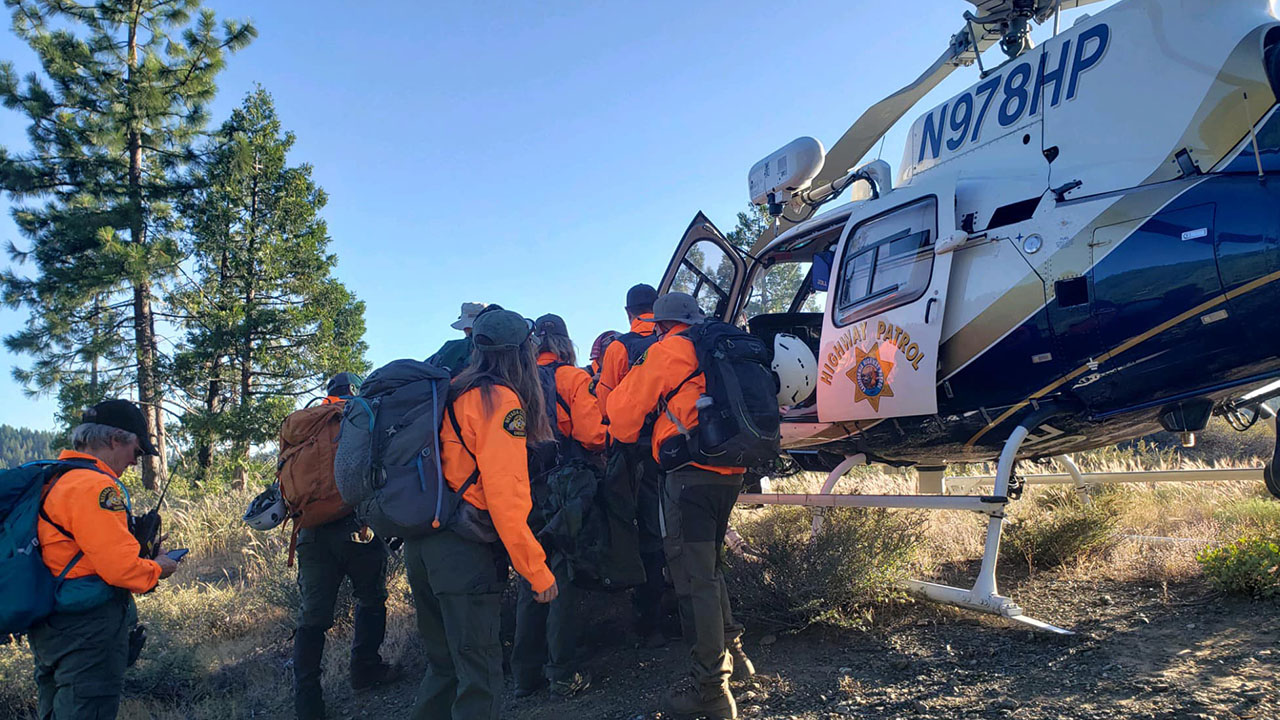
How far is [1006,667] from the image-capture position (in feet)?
12.6

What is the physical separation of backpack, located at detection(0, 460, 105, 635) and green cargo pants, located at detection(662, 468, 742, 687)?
277cm

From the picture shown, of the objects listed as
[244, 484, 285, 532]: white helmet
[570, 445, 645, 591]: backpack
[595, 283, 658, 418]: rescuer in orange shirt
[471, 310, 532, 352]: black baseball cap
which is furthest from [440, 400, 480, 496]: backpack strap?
[244, 484, 285, 532]: white helmet

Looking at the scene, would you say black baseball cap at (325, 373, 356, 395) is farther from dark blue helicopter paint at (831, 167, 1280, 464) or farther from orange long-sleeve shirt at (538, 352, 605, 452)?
dark blue helicopter paint at (831, 167, 1280, 464)

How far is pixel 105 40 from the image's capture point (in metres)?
17.8

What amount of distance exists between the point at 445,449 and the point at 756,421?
60.8 inches

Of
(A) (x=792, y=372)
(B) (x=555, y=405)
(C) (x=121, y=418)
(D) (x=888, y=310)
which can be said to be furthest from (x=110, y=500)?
(D) (x=888, y=310)

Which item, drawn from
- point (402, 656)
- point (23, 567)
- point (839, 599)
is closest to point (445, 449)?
point (23, 567)

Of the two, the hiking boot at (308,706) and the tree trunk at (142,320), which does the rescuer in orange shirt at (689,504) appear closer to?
the hiking boot at (308,706)

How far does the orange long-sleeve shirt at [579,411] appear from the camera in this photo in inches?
185

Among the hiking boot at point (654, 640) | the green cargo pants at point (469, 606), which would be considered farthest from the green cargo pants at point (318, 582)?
the hiking boot at point (654, 640)

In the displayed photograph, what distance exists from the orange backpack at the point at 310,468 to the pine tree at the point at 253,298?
14.5 m

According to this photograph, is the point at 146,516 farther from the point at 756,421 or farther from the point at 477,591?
the point at 756,421

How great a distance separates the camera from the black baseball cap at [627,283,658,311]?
5.46m

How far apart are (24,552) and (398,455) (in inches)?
66.0
